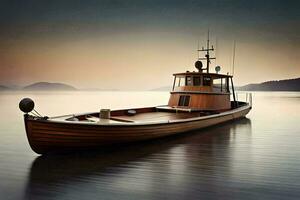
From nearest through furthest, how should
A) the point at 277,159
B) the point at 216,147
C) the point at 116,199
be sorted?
the point at 116,199
the point at 277,159
the point at 216,147

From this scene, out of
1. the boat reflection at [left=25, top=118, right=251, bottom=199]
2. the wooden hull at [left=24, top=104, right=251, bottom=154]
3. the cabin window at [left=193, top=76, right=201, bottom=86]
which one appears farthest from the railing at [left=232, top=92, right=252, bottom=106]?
the wooden hull at [left=24, top=104, right=251, bottom=154]

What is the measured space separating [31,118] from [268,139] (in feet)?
25.6

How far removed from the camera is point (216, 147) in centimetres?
796

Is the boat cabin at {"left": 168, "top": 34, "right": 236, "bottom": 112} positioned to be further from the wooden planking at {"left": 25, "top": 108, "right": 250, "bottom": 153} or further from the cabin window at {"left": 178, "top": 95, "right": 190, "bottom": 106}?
the wooden planking at {"left": 25, "top": 108, "right": 250, "bottom": 153}

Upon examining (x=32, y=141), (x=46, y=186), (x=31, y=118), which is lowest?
(x=46, y=186)

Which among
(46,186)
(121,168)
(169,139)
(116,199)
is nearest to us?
(116,199)

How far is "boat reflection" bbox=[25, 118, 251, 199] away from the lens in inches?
176

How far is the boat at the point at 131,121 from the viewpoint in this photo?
600 centimetres

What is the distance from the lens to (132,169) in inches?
220

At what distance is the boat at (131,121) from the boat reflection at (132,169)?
1.14 ft

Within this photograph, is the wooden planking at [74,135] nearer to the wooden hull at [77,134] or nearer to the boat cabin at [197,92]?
the wooden hull at [77,134]

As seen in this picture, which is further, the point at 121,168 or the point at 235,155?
the point at 235,155

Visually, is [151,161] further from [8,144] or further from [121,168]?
[8,144]

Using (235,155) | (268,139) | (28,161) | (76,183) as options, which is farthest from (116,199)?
(268,139)
